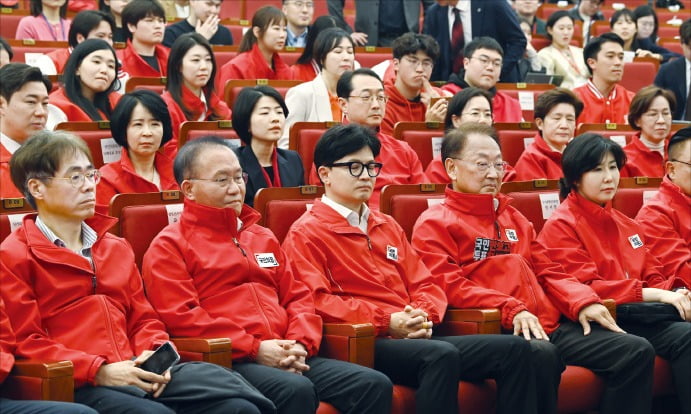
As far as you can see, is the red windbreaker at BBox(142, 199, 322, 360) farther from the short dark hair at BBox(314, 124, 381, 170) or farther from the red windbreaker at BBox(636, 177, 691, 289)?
the red windbreaker at BBox(636, 177, 691, 289)

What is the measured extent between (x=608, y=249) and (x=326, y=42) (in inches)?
72.5

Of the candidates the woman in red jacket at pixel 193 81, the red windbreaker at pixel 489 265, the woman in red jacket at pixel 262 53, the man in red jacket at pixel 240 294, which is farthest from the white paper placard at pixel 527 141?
the man in red jacket at pixel 240 294

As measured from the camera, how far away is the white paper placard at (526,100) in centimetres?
539

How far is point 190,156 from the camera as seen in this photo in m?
3.02

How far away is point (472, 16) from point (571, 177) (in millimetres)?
2530

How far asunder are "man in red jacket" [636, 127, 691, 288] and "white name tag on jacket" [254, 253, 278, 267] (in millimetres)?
1507

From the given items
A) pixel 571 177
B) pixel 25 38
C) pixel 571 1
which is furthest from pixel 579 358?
pixel 571 1

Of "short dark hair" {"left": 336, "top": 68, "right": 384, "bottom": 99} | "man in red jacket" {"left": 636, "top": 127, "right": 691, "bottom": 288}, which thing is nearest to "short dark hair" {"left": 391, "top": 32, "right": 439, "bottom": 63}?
"short dark hair" {"left": 336, "top": 68, "right": 384, "bottom": 99}

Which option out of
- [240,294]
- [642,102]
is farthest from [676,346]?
[642,102]

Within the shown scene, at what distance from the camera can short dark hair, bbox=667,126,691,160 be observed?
397 cm

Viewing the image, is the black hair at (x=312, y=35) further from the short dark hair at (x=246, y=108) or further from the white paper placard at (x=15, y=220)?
the white paper placard at (x=15, y=220)

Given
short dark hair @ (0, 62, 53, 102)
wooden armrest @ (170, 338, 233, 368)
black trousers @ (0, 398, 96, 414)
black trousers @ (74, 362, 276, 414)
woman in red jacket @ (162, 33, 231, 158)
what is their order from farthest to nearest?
woman in red jacket @ (162, 33, 231, 158) < short dark hair @ (0, 62, 53, 102) < wooden armrest @ (170, 338, 233, 368) < black trousers @ (74, 362, 276, 414) < black trousers @ (0, 398, 96, 414)

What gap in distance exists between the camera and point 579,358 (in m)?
3.33

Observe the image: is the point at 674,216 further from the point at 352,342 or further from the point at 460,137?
the point at 352,342
